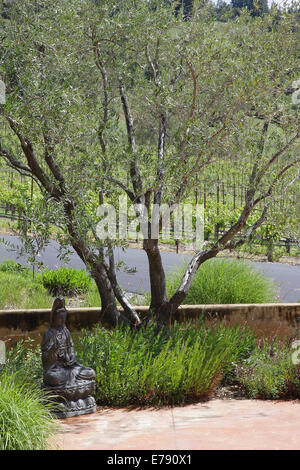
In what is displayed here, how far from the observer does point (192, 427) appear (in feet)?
17.9

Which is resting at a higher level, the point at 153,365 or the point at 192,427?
the point at 153,365

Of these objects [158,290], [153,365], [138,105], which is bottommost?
[153,365]

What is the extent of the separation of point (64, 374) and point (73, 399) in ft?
0.83

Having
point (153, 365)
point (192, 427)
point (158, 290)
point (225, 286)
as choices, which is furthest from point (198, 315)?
point (192, 427)

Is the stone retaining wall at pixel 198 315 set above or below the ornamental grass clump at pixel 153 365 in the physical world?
above

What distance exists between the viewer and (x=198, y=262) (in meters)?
8.12

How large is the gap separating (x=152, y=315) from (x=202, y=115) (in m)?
2.56

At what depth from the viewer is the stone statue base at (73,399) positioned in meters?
5.89

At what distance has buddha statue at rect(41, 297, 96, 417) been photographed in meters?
5.93

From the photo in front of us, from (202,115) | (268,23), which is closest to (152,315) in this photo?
(202,115)

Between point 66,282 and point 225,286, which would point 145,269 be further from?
point 225,286

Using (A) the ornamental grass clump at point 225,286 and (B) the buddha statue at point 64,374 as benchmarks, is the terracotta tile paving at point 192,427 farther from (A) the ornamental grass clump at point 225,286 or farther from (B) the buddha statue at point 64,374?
(A) the ornamental grass clump at point 225,286

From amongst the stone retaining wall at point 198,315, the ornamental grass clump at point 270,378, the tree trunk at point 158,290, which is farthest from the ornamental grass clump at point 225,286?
the ornamental grass clump at point 270,378

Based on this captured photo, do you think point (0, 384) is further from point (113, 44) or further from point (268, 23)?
point (268, 23)
